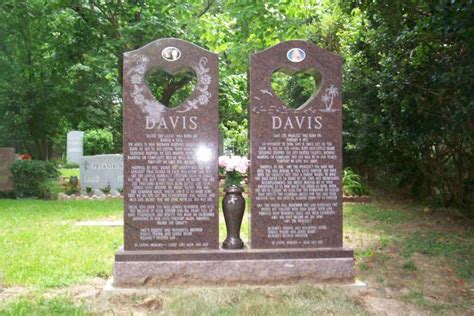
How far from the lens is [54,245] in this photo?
8.24 meters

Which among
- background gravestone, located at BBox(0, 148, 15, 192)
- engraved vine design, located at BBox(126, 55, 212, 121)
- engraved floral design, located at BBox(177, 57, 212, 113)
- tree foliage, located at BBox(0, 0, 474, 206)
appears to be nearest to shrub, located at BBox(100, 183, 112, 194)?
background gravestone, located at BBox(0, 148, 15, 192)

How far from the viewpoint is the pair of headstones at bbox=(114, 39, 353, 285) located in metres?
5.95

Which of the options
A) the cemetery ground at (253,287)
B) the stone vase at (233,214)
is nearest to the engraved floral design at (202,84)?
the stone vase at (233,214)

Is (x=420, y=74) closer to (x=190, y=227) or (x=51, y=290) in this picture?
(x=190, y=227)

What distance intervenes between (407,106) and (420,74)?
863 mm

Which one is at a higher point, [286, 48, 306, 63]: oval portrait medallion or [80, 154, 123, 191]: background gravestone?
[286, 48, 306, 63]: oval portrait medallion

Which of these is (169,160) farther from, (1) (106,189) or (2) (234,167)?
(1) (106,189)

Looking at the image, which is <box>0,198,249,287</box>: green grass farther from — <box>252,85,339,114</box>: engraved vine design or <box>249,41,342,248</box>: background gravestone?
<box>252,85,339,114</box>: engraved vine design

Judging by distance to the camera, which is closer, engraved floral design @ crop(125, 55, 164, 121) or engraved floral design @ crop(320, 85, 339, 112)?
engraved floral design @ crop(125, 55, 164, 121)

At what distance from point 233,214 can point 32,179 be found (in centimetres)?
1147

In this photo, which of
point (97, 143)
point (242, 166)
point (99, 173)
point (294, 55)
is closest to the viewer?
point (294, 55)

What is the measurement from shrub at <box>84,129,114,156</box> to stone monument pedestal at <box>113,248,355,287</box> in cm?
1874

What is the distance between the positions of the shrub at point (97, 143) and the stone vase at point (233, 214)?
61.3 feet

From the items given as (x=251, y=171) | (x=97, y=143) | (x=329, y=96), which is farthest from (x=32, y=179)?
(x=329, y=96)
